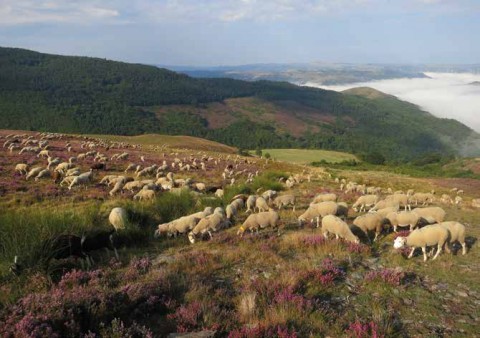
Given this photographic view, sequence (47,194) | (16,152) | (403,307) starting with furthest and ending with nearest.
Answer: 1. (16,152)
2. (47,194)
3. (403,307)

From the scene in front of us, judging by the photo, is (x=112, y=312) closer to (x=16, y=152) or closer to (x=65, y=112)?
(x=16, y=152)

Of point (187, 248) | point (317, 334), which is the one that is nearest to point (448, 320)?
point (317, 334)

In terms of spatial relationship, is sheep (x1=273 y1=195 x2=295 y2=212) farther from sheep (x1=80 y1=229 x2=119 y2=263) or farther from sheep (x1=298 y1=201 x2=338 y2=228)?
sheep (x1=80 y1=229 x2=119 y2=263)

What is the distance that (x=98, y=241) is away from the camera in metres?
12.0

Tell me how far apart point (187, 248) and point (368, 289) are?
19.0 feet

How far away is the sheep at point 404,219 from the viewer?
14297mm

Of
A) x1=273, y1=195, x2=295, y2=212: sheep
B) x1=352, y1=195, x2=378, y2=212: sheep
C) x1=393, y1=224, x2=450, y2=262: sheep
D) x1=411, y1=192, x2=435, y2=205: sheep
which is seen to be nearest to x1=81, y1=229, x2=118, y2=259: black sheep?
x1=393, y1=224, x2=450, y2=262: sheep

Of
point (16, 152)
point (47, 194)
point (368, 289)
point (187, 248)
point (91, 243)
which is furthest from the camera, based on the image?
point (16, 152)

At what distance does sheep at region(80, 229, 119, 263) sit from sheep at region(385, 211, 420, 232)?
9663 millimetres

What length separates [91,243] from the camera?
11680 mm

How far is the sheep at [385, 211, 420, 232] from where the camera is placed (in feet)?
46.9

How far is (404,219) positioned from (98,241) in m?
10.4

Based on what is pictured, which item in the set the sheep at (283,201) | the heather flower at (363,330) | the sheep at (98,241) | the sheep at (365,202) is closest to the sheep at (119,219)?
the sheep at (98,241)

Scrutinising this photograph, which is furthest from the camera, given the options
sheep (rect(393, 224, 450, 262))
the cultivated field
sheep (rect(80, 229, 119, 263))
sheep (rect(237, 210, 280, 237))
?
sheep (rect(237, 210, 280, 237))
